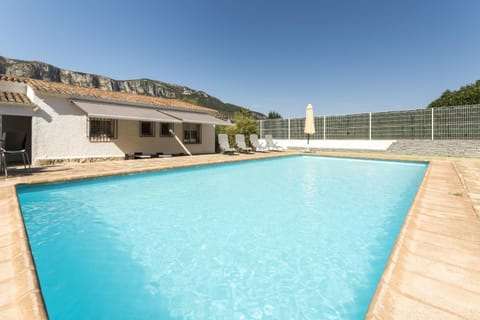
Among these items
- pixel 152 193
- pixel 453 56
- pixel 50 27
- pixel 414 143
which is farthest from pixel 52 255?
pixel 453 56

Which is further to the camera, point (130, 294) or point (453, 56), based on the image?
point (453, 56)

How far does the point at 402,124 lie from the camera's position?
2109cm

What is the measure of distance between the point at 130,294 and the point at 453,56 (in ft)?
122

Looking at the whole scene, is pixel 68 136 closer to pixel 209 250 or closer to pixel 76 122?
pixel 76 122

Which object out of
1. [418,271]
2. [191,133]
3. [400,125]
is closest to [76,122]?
[191,133]

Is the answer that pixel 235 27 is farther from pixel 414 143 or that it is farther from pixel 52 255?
pixel 52 255

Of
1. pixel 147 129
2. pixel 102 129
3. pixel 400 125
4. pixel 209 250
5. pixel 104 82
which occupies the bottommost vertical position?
pixel 209 250

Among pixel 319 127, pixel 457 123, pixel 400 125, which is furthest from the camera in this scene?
pixel 319 127

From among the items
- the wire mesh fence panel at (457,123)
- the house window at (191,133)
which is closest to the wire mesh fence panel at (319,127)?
the wire mesh fence panel at (457,123)

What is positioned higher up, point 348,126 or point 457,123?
point 348,126

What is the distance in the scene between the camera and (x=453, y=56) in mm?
26344

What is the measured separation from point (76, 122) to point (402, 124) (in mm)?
25450

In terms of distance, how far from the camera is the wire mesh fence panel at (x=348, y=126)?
23078mm

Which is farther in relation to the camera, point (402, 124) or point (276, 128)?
point (276, 128)
